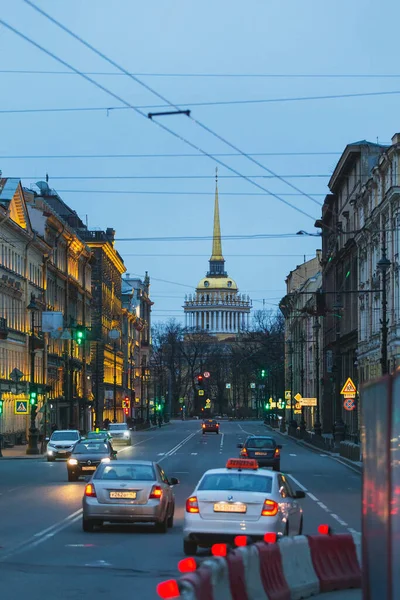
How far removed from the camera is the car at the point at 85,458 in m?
42.0

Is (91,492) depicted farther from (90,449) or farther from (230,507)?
(90,449)

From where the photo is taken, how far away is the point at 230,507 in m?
19.4

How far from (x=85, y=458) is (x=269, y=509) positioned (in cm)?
2379

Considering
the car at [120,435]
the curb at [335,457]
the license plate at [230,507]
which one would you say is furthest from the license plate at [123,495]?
the car at [120,435]

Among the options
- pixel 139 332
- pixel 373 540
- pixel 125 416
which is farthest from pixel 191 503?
pixel 139 332

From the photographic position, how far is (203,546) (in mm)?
19953

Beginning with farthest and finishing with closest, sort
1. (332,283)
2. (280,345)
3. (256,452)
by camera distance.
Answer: (280,345)
(332,283)
(256,452)

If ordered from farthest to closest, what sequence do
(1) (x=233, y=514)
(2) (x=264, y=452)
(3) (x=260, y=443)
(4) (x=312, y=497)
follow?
(3) (x=260, y=443), (2) (x=264, y=452), (4) (x=312, y=497), (1) (x=233, y=514)

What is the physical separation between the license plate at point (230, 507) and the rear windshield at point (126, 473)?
16.8 ft

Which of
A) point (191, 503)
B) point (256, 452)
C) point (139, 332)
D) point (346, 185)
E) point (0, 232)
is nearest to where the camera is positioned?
point (191, 503)

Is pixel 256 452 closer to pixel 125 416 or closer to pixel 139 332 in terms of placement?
pixel 125 416

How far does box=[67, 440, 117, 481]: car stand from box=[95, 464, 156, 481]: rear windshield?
17106mm

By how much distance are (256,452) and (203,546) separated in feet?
96.5

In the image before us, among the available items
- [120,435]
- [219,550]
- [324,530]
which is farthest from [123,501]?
[120,435]
